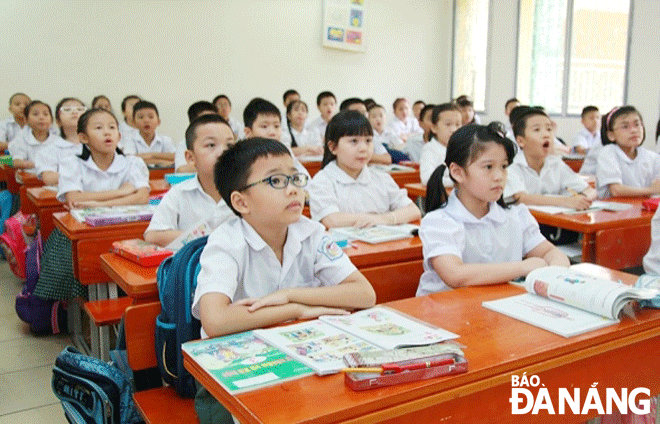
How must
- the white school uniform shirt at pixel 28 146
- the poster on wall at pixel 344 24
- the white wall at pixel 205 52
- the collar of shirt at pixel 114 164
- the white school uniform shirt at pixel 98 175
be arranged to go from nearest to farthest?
1. the white school uniform shirt at pixel 98 175
2. the collar of shirt at pixel 114 164
3. the white school uniform shirt at pixel 28 146
4. the white wall at pixel 205 52
5. the poster on wall at pixel 344 24

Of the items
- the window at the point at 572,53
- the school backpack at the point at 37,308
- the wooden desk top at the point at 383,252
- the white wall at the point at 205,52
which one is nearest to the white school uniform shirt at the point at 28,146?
the white wall at the point at 205,52

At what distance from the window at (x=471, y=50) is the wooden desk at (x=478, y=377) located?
7.87 meters

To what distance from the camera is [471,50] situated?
9.24 metres

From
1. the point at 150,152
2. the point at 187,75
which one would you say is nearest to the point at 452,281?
the point at 150,152

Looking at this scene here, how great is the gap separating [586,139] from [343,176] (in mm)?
4951

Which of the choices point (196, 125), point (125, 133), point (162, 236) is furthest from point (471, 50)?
point (162, 236)

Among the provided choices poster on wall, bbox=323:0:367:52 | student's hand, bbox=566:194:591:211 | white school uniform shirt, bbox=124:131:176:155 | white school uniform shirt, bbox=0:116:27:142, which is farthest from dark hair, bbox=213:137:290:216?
poster on wall, bbox=323:0:367:52

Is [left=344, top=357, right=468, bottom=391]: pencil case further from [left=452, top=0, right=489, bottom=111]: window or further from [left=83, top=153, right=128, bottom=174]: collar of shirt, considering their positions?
[left=452, top=0, right=489, bottom=111]: window

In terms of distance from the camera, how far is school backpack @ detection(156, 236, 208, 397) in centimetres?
163

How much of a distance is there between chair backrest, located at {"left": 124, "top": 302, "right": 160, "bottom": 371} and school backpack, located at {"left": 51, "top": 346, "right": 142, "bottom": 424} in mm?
86

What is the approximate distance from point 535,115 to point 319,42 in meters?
5.85

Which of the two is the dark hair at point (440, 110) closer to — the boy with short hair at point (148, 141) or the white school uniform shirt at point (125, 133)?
the boy with short hair at point (148, 141)

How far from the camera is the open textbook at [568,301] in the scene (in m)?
1.35

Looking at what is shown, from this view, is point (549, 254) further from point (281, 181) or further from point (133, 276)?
point (133, 276)
